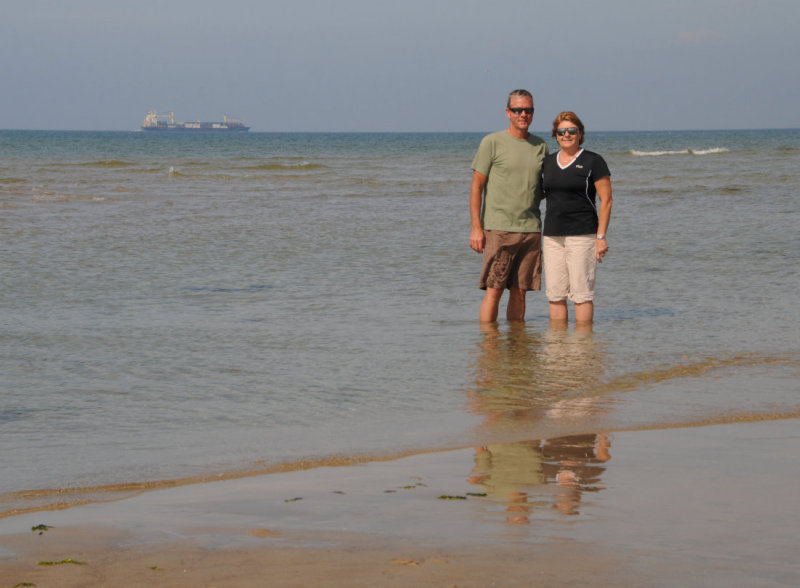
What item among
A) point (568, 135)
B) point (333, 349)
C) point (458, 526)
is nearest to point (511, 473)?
point (458, 526)

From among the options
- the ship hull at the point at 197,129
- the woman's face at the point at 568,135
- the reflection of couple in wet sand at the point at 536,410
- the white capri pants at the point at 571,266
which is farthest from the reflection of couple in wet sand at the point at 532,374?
the ship hull at the point at 197,129

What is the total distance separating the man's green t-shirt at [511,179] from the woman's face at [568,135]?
292 mm

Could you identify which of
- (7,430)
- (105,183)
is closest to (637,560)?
(7,430)

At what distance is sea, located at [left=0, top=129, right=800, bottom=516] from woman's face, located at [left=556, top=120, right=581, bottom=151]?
134 centimetres

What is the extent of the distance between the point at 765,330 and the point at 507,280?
6.08 ft

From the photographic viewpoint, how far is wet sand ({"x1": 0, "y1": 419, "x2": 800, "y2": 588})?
2875 millimetres

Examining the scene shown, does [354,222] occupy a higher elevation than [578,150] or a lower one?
lower

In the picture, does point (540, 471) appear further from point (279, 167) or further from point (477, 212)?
point (279, 167)

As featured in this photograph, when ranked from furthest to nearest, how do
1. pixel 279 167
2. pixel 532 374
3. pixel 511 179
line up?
1. pixel 279 167
2. pixel 511 179
3. pixel 532 374

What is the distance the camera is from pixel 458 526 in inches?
129

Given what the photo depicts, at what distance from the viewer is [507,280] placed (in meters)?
7.50

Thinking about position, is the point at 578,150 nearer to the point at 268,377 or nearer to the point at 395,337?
the point at 395,337

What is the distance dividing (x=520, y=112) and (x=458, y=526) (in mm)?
4154

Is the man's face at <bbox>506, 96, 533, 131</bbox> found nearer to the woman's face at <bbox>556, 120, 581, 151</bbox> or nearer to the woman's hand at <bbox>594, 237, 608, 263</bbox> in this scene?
the woman's face at <bbox>556, 120, 581, 151</bbox>
